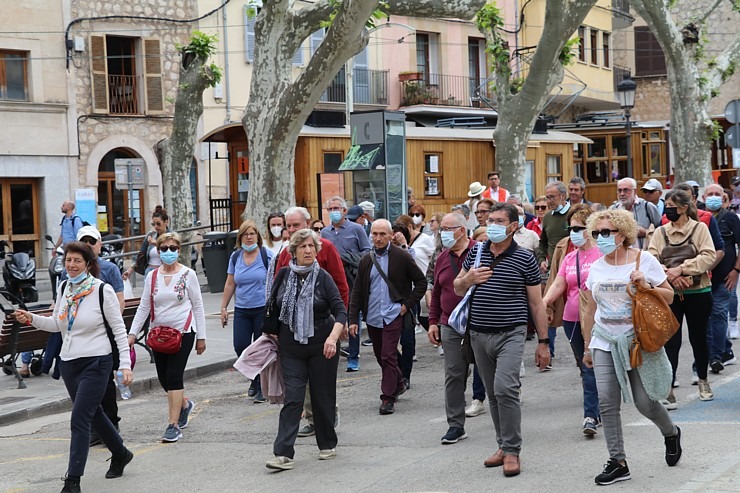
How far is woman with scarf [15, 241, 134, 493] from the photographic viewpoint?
7.54 metres

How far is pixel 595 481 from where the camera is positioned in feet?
22.6

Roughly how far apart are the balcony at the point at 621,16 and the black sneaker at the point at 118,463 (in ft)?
130

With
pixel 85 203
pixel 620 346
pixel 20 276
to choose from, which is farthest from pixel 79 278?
pixel 85 203

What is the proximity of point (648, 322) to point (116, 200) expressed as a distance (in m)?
25.8

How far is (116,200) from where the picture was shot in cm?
3117

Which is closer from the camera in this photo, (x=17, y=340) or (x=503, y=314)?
(x=503, y=314)

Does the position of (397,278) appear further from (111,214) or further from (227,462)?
(111,214)

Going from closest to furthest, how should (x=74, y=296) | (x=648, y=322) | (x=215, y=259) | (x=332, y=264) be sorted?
1. (x=648, y=322)
2. (x=74, y=296)
3. (x=332, y=264)
4. (x=215, y=259)

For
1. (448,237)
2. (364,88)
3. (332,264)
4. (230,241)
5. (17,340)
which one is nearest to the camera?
(448,237)

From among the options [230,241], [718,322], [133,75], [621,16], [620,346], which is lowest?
[718,322]

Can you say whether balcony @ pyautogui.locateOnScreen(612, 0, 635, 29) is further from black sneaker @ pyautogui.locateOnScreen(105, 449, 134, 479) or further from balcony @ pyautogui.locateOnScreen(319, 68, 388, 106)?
black sneaker @ pyautogui.locateOnScreen(105, 449, 134, 479)

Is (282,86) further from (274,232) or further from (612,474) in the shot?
(612,474)

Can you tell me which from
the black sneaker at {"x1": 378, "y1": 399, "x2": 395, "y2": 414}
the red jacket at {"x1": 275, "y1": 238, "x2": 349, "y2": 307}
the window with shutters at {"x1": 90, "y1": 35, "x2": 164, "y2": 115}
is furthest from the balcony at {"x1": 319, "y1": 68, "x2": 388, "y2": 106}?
the black sneaker at {"x1": 378, "y1": 399, "x2": 395, "y2": 414}

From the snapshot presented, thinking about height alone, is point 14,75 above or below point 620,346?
above
